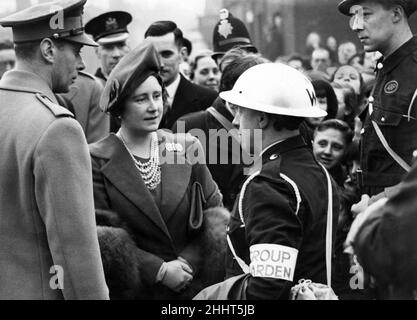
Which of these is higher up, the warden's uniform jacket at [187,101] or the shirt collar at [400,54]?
the shirt collar at [400,54]

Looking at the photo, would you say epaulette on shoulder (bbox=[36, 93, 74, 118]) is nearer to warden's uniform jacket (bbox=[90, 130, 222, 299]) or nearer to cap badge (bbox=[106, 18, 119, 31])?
warden's uniform jacket (bbox=[90, 130, 222, 299])

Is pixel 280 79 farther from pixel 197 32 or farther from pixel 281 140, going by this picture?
pixel 197 32

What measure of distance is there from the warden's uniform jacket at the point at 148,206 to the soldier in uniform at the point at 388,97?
107 centimetres

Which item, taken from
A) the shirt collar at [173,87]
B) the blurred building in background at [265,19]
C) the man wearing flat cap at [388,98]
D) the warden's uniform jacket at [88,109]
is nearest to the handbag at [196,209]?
the man wearing flat cap at [388,98]

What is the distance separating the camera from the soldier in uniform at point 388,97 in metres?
5.66

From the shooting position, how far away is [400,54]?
5816mm

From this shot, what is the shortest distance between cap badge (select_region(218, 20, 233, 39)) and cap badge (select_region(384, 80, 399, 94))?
120 inches

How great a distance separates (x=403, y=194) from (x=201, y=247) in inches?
113

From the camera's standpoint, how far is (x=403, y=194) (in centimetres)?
276

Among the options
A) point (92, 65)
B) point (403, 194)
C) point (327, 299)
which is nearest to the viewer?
point (403, 194)

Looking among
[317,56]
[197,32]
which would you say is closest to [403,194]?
[317,56]

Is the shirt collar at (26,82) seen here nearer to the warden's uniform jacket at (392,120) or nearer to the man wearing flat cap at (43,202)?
the man wearing flat cap at (43,202)

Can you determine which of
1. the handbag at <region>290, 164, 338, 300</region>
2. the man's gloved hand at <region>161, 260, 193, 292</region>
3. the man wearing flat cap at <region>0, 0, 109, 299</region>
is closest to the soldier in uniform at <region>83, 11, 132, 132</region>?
the man's gloved hand at <region>161, 260, 193, 292</region>
